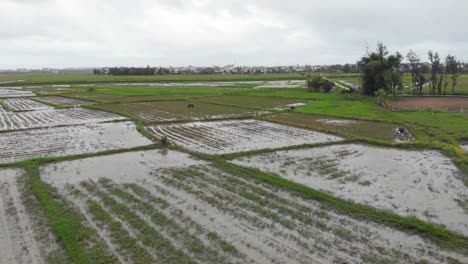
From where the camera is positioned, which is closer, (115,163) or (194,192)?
(194,192)

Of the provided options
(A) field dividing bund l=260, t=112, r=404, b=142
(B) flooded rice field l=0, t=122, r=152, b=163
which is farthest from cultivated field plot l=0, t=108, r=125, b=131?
(A) field dividing bund l=260, t=112, r=404, b=142

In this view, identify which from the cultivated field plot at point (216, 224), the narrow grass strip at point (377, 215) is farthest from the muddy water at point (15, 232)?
the narrow grass strip at point (377, 215)

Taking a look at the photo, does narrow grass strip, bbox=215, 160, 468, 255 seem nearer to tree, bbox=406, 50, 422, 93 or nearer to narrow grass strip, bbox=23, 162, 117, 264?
narrow grass strip, bbox=23, 162, 117, 264

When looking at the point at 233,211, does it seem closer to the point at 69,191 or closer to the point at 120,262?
the point at 120,262

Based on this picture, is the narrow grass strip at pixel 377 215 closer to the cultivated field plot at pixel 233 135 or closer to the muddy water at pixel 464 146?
the cultivated field plot at pixel 233 135

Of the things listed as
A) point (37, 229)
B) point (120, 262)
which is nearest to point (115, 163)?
point (37, 229)

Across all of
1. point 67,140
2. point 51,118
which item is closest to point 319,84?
point 51,118
